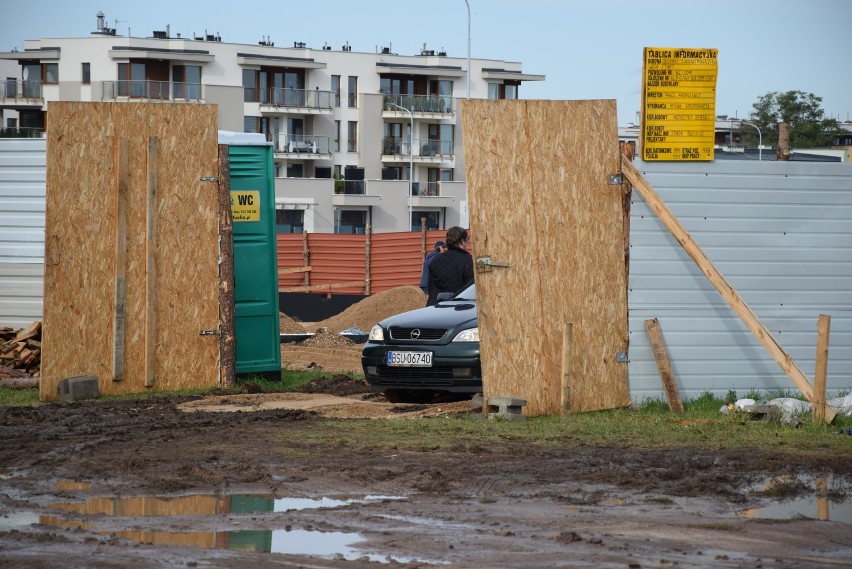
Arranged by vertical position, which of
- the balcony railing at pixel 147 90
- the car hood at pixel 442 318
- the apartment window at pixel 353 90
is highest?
the apartment window at pixel 353 90

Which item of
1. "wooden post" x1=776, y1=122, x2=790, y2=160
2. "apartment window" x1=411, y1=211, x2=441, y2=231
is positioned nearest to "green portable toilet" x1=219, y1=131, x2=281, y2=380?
"wooden post" x1=776, y1=122, x2=790, y2=160

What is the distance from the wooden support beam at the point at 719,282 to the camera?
11.5m

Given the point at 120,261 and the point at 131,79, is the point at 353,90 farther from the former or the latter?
the point at 120,261

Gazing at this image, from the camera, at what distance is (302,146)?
281 ft

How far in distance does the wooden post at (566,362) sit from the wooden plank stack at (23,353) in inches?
303

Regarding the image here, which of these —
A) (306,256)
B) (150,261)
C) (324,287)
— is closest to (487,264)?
(150,261)

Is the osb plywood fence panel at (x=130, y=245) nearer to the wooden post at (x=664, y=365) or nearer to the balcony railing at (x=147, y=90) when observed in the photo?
the wooden post at (x=664, y=365)

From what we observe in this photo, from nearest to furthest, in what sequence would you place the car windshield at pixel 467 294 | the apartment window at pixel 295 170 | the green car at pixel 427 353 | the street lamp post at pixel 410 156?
1. the green car at pixel 427 353
2. the car windshield at pixel 467 294
3. the street lamp post at pixel 410 156
4. the apartment window at pixel 295 170

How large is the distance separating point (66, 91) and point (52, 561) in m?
81.0

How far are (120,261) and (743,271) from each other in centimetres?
667

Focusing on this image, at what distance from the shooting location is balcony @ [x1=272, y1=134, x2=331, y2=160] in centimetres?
8444

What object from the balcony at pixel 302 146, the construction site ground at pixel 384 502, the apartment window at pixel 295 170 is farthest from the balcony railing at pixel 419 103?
the construction site ground at pixel 384 502

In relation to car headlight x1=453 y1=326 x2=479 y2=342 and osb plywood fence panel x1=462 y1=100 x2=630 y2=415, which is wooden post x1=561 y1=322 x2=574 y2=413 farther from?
car headlight x1=453 y1=326 x2=479 y2=342

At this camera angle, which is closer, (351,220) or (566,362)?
(566,362)
